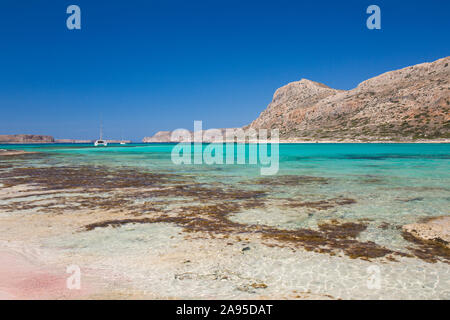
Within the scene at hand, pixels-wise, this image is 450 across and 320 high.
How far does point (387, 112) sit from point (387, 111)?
3.42 feet

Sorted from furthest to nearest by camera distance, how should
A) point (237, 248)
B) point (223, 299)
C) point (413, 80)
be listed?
point (413, 80)
point (237, 248)
point (223, 299)

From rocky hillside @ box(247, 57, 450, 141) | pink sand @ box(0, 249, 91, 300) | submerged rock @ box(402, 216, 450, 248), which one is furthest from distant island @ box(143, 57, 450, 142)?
pink sand @ box(0, 249, 91, 300)

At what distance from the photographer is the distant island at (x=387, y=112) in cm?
12488

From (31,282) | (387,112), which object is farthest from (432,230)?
(387,112)

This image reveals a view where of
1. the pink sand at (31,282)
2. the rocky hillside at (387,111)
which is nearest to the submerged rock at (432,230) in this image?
the pink sand at (31,282)

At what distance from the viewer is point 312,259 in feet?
23.9

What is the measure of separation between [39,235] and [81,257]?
276 centimetres

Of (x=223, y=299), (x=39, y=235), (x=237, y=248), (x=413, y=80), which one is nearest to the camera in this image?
(x=223, y=299)

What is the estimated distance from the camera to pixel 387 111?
476ft

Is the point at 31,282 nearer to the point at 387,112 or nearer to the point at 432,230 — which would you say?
the point at 432,230
